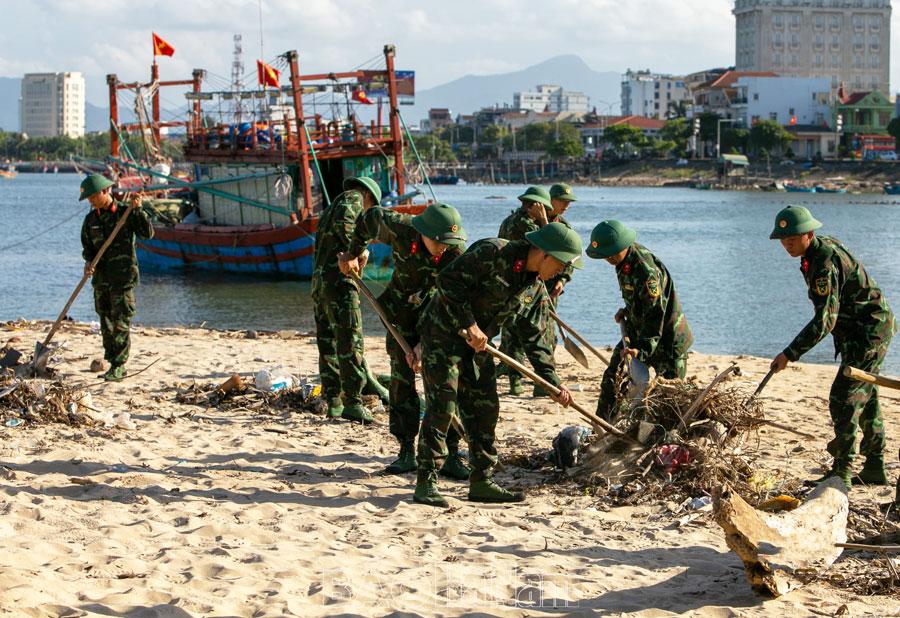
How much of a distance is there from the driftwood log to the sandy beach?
4.1 inches

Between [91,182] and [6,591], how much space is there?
5394 mm

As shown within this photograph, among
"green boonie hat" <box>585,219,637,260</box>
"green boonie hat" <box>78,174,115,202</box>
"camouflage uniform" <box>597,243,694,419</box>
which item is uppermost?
"green boonie hat" <box>78,174,115,202</box>

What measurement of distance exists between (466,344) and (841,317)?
2.21m

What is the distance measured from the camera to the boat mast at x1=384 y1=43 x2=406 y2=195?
2533cm

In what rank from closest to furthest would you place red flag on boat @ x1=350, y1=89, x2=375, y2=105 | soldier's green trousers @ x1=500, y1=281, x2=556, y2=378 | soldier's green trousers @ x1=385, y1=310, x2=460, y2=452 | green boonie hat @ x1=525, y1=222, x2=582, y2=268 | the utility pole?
green boonie hat @ x1=525, y1=222, x2=582, y2=268
soldier's green trousers @ x1=385, y1=310, x2=460, y2=452
soldier's green trousers @ x1=500, y1=281, x2=556, y2=378
red flag on boat @ x1=350, y1=89, x2=375, y2=105
the utility pole

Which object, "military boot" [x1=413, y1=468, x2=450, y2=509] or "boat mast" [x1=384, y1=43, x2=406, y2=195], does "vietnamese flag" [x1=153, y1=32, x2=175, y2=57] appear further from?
"military boot" [x1=413, y1=468, x2=450, y2=509]

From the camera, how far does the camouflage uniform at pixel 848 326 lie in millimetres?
6328

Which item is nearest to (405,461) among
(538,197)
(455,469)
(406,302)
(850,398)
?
(455,469)

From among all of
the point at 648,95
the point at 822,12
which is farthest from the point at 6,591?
the point at 648,95

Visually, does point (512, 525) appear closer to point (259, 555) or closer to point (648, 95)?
point (259, 555)

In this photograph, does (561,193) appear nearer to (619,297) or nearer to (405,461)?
(405,461)

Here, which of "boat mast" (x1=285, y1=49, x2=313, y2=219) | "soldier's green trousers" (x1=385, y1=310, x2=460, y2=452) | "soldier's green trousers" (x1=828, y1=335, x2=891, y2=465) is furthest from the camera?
"boat mast" (x1=285, y1=49, x2=313, y2=219)

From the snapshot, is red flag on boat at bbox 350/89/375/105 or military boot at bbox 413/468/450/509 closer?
military boot at bbox 413/468/450/509

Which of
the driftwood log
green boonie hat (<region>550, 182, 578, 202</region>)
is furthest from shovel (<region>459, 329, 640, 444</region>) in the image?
green boonie hat (<region>550, 182, 578, 202</region>)
